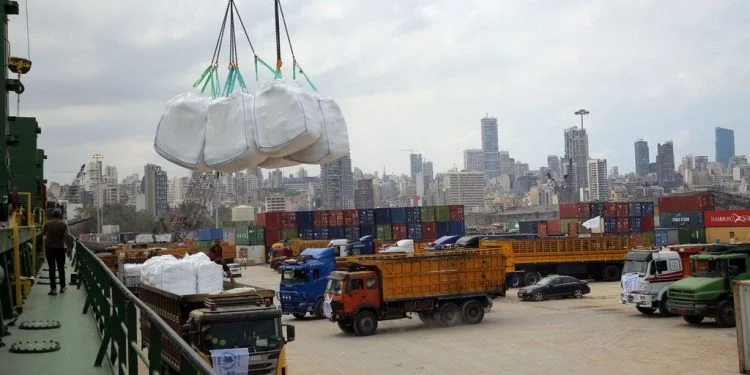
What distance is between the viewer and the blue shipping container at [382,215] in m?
72.6

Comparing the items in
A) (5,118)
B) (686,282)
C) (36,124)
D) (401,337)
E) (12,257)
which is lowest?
(401,337)

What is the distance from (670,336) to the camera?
66.9ft

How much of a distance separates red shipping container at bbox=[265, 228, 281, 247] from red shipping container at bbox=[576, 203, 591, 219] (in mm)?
30329

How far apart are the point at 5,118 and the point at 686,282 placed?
19.5m

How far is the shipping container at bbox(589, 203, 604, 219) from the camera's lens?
65.5 meters

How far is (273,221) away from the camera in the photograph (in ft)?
250

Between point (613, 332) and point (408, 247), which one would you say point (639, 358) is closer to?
point (613, 332)

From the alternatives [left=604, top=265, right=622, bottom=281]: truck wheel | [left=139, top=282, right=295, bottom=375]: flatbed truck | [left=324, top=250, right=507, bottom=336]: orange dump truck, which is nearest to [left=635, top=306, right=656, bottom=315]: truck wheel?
[left=324, top=250, right=507, bottom=336]: orange dump truck

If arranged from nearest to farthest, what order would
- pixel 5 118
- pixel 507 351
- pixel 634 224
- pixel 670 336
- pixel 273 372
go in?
1. pixel 5 118
2. pixel 273 372
3. pixel 507 351
4. pixel 670 336
5. pixel 634 224

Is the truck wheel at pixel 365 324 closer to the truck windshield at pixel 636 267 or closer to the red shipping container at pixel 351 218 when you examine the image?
the truck windshield at pixel 636 267

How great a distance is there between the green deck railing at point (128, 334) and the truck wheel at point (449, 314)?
653 inches

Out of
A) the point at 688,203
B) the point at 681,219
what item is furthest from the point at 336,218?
the point at 688,203

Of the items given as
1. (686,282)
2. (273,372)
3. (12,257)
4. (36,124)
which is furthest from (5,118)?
(686,282)

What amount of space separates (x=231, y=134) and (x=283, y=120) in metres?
0.61
